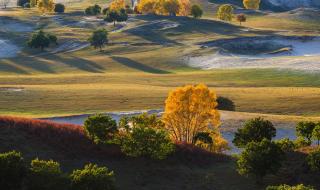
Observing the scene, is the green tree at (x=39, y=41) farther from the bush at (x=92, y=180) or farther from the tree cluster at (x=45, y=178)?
the bush at (x=92, y=180)

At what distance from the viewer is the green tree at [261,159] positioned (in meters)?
38.1

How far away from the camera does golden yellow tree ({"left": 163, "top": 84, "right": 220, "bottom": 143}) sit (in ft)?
178

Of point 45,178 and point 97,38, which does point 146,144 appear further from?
point 97,38

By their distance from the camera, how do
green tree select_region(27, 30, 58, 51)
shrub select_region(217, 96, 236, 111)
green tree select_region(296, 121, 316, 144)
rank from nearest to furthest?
green tree select_region(296, 121, 316, 144), shrub select_region(217, 96, 236, 111), green tree select_region(27, 30, 58, 51)

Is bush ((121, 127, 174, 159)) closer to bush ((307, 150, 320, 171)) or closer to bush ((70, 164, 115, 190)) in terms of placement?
bush ((70, 164, 115, 190))

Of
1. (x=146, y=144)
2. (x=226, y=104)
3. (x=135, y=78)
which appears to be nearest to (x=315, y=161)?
(x=146, y=144)

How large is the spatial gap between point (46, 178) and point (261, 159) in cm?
1609

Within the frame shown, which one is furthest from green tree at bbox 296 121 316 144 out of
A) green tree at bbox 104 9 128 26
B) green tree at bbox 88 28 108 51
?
green tree at bbox 104 9 128 26

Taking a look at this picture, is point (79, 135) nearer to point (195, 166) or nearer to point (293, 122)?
point (195, 166)

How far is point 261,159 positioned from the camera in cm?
3797

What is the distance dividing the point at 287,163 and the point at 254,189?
17.1ft

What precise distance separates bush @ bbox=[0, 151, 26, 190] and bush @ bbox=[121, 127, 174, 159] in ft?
31.9

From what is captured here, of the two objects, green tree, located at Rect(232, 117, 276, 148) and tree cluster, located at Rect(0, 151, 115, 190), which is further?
green tree, located at Rect(232, 117, 276, 148)

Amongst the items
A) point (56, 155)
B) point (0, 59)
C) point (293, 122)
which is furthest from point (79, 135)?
point (0, 59)
